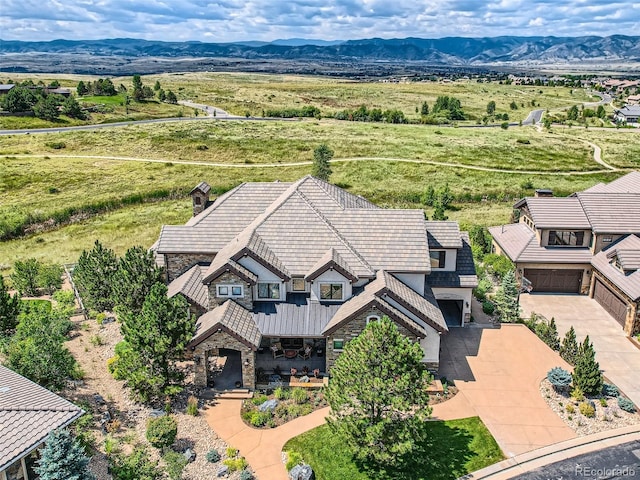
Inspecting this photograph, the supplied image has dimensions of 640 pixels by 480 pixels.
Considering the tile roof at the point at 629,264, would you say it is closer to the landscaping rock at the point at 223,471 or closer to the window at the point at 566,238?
the window at the point at 566,238

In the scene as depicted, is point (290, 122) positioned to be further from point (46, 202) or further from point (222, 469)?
point (222, 469)

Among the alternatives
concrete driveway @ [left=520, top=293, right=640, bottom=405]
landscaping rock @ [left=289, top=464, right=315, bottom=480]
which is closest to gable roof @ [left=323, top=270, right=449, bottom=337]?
landscaping rock @ [left=289, top=464, right=315, bottom=480]

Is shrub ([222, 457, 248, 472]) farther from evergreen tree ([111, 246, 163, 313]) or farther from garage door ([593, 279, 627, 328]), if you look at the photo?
garage door ([593, 279, 627, 328])

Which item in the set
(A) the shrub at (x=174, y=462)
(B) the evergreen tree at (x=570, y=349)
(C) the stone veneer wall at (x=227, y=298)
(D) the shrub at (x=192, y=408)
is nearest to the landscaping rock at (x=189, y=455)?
(A) the shrub at (x=174, y=462)

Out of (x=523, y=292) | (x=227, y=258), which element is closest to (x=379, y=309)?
(x=227, y=258)

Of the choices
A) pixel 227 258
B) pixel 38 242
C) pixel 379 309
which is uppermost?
pixel 227 258

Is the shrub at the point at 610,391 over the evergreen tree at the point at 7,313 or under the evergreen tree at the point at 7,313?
under
